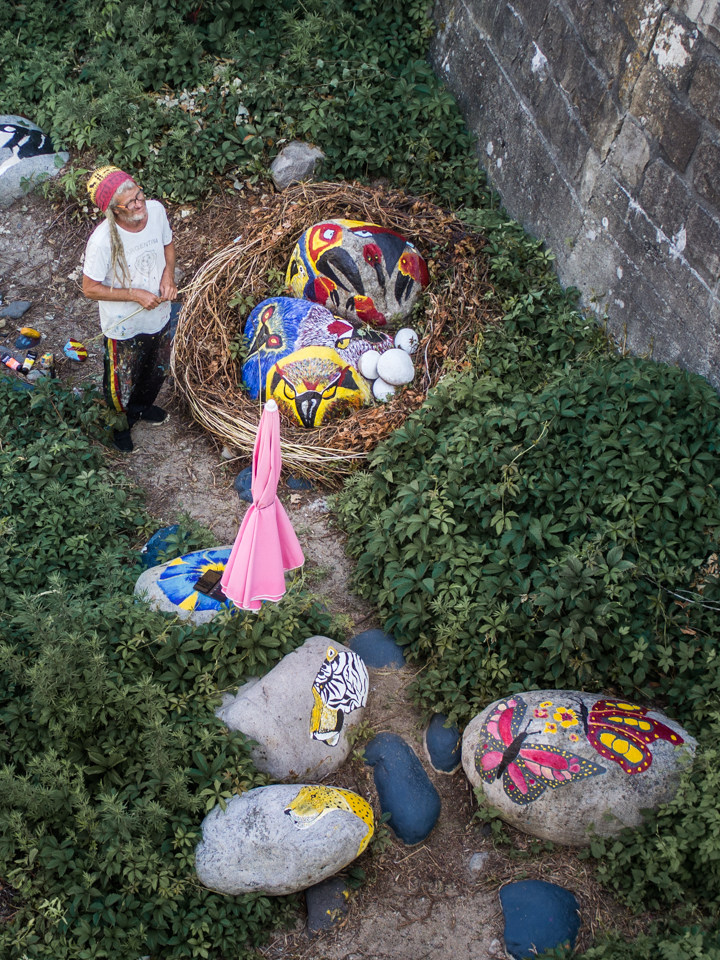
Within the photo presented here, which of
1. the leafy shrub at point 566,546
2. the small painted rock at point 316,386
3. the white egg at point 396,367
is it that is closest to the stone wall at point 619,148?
the leafy shrub at point 566,546

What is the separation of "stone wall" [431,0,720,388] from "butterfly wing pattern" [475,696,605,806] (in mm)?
2014

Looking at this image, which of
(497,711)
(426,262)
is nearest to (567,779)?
(497,711)

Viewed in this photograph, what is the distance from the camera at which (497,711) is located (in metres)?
3.53

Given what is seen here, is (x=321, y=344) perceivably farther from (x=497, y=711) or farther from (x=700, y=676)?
(x=700, y=676)

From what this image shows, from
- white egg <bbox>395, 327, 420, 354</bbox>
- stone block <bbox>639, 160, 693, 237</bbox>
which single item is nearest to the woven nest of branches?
white egg <bbox>395, 327, 420, 354</bbox>

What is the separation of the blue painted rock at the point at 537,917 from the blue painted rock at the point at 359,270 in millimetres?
3846

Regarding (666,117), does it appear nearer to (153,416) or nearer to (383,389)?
(383,389)

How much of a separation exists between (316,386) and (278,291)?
1.08m

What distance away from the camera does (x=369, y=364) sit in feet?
17.3

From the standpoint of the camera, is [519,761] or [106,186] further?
[106,186]

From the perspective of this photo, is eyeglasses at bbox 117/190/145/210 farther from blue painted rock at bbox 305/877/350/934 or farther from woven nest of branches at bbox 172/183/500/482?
blue painted rock at bbox 305/877/350/934

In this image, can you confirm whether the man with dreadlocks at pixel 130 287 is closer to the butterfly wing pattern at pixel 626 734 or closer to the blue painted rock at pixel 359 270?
the blue painted rock at pixel 359 270

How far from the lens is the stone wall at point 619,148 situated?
3930 millimetres

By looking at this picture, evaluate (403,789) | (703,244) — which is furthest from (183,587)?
(703,244)
